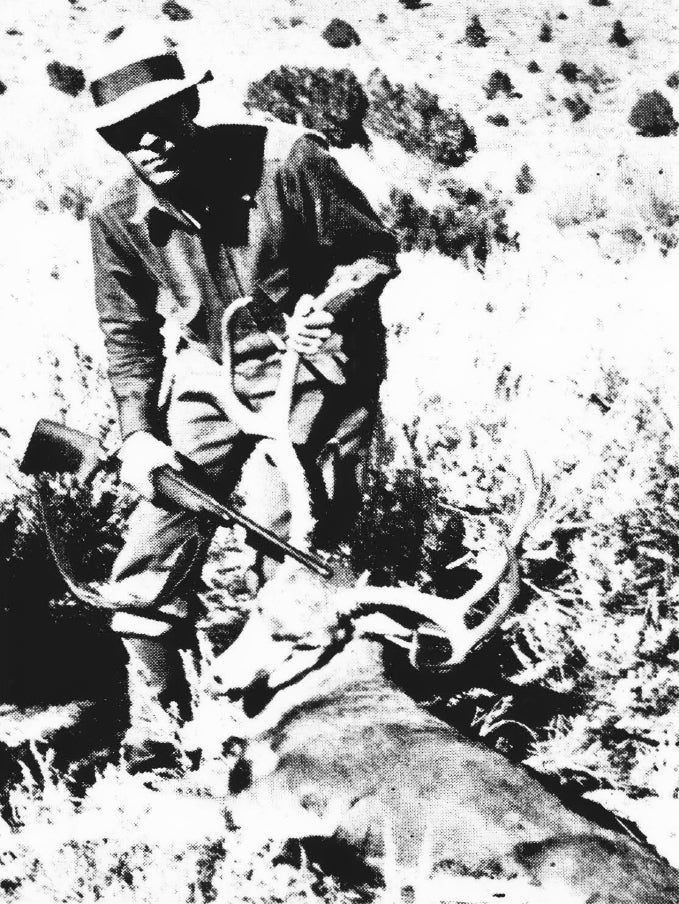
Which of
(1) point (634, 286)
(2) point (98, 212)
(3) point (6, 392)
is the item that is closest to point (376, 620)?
(2) point (98, 212)

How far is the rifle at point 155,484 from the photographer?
91.3 inches

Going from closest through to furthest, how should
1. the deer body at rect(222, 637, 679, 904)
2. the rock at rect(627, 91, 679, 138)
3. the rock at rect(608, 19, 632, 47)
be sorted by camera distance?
the deer body at rect(222, 637, 679, 904), the rock at rect(627, 91, 679, 138), the rock at rect(608, 19, 632, 47)

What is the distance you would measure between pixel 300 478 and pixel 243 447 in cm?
55

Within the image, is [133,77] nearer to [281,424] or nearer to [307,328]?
[307,328]

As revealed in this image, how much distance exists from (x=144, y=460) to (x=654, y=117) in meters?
13.2

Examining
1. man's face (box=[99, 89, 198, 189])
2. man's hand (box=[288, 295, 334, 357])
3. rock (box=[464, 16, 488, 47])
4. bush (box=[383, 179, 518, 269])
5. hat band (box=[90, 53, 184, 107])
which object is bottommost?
bush (box=[383, 179, 518, 269])

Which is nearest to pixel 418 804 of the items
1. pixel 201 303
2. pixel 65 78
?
pixel 201 303

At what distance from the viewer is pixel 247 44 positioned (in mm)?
15242

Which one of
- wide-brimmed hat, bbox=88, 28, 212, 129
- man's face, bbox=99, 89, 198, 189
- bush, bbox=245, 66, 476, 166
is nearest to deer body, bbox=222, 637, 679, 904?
man's face, bbox=99, 89, 198, 189

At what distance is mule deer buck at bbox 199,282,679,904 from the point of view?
1.70 meters

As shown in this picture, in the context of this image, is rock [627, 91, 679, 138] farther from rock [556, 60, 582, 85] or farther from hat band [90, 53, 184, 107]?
hat band [90, 53, 184, 107]

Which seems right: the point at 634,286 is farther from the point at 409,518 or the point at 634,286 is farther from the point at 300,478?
the point at 300,478

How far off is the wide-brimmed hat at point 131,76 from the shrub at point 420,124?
10.6m

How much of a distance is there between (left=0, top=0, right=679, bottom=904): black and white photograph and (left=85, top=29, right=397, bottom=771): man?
1 cm
